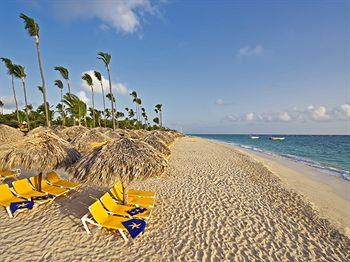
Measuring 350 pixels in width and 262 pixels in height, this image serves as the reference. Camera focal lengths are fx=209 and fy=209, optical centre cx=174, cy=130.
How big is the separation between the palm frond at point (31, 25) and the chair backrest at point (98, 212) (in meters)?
19.4

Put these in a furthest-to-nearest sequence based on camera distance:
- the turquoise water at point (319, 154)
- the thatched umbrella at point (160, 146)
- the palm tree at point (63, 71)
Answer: the palm tree at point (63, 71), the turquoise water at point (319, 154), the thatched umbrella at point (160, 146)

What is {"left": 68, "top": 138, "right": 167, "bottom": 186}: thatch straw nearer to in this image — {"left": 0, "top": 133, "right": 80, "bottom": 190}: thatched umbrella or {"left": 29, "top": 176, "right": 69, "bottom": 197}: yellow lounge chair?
{"left": 0, "top": 133, "right": 80, "bottom": 190}: thatched umbrella

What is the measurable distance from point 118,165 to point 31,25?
62.9ft

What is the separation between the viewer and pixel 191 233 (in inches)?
188

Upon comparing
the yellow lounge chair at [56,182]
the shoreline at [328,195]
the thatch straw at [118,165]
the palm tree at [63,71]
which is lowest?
the shoreline at [328,195]

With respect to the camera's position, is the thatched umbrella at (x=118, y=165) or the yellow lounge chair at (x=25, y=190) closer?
the thatched umbrella at (x=118, y=165)

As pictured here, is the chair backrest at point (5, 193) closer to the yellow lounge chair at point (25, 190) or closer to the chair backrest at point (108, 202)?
the yellow lounge chair at point (25, 190)

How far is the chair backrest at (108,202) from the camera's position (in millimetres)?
5178

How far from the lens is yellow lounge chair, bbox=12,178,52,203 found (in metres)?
5.90

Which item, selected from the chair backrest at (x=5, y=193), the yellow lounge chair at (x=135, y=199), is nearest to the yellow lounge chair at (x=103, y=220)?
the yellow lounge chair at (x=135, y=199)

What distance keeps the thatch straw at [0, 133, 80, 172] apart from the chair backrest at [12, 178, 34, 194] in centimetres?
81

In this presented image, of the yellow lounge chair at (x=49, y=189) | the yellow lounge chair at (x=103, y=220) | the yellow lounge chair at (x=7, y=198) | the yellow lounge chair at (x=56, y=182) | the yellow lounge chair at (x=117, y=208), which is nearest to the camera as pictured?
the yellow lounge chair at (x=103, y=220)

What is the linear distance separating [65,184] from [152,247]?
418 centimetres

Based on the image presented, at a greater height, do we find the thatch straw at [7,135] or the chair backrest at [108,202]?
the thatch straw at [7,135]
